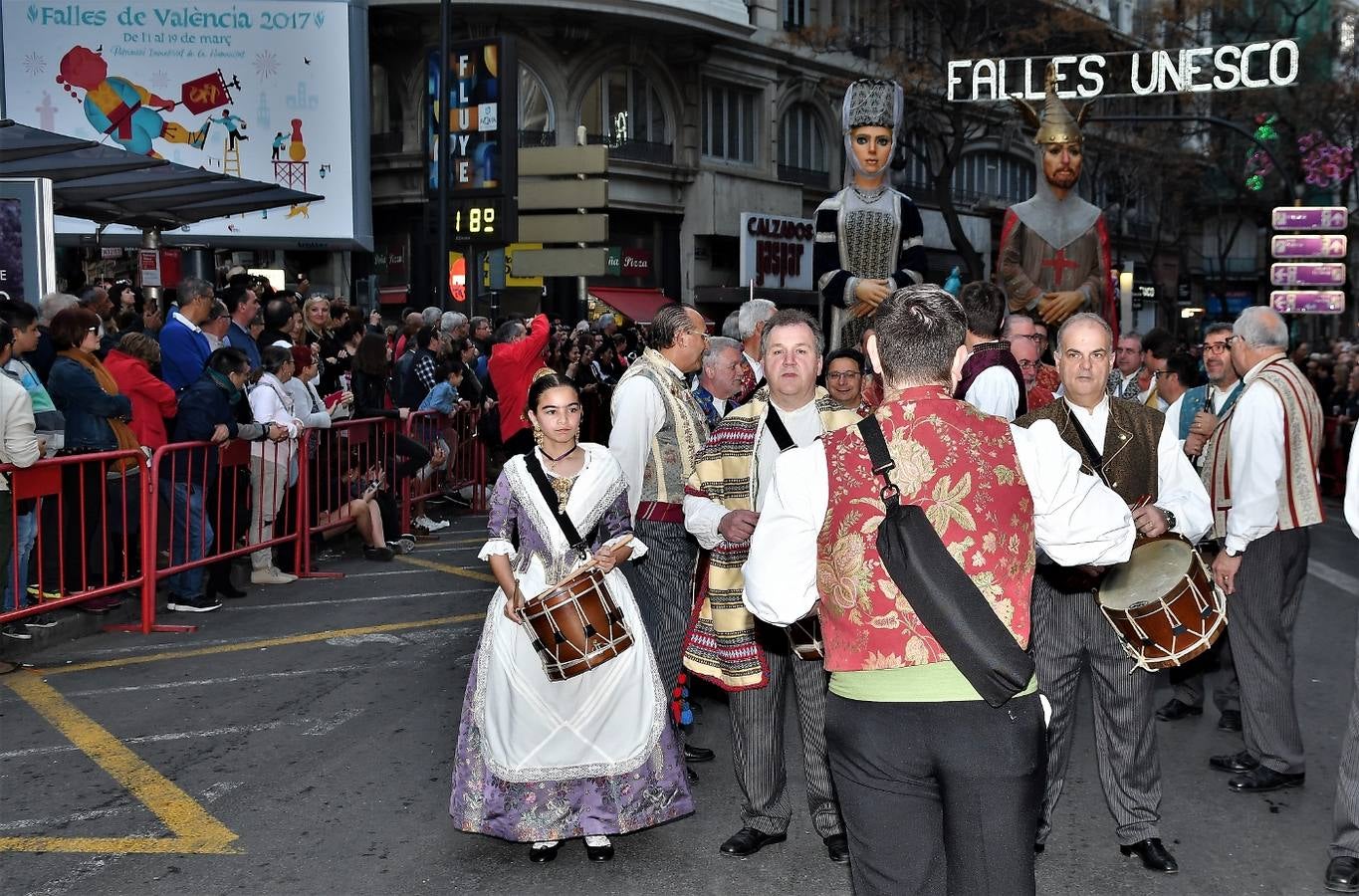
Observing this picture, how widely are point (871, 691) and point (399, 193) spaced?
30.2 metres

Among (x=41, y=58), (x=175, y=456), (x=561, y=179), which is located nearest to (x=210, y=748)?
(x=175, y=456)

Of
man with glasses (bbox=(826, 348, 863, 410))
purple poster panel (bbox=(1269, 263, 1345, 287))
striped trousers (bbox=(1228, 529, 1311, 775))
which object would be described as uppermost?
purple poster panel (bbox=(1269, 263, 1345, 287))

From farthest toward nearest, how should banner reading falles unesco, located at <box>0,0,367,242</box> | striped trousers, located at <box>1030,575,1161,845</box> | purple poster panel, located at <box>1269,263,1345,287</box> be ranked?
1. banner reading falles unesco, located at <box>0,0,367,242</box>
2. purple poster panel, located at <box>1269,263,1345,287</box>
3. striped trousers, located at <box>1030,575,1161,845</box>

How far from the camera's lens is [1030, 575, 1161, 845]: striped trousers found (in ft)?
16.9

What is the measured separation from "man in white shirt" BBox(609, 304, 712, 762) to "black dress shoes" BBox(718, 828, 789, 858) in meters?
0.98

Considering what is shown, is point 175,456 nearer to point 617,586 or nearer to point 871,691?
point 617,586

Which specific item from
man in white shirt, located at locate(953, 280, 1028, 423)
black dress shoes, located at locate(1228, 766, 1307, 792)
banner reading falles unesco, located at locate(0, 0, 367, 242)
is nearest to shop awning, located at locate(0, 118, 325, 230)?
man in white shirt, located at locate(953, 280, 1028, 423)

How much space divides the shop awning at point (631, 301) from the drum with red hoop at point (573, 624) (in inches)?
1068

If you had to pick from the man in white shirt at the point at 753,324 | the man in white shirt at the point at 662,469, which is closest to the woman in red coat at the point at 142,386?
the man in white shirt at the point at 753,324

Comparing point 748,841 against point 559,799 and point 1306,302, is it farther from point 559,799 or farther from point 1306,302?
point 1306,302

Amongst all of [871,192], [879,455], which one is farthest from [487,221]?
[879,455]

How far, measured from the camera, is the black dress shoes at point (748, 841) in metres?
5.30

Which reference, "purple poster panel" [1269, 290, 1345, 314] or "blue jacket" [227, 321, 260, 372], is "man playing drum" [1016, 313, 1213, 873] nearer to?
"blue jacket" [227, 321, 260, 372]

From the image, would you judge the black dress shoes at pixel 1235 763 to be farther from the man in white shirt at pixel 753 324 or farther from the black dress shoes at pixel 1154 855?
the man in white shirt at pixel 753 324
